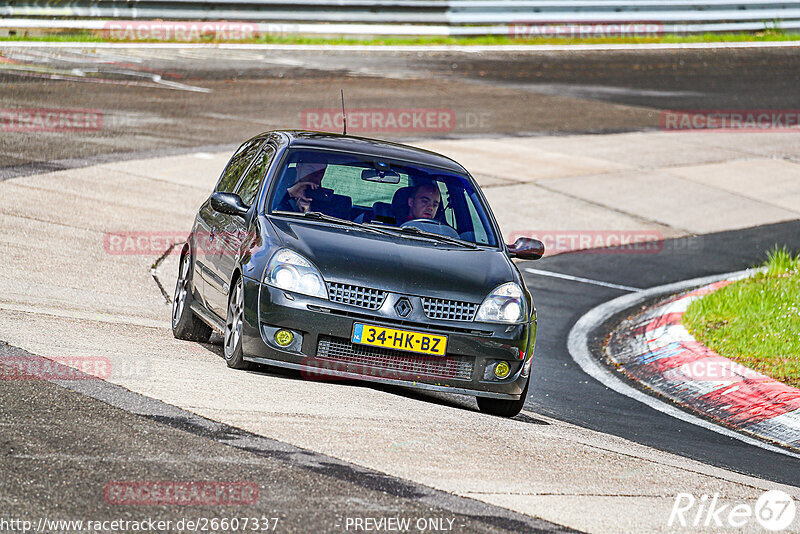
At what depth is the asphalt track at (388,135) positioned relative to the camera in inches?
222

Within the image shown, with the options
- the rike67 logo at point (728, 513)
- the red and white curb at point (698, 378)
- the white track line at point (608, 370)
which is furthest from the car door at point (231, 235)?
the red and white curb at point (698, 378)

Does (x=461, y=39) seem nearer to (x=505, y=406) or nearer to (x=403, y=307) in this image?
(x=505, y=406)

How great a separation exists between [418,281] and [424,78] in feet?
66.2

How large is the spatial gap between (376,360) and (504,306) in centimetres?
90

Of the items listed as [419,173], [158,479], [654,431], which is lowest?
[654,431]

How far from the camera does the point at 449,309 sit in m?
7.84

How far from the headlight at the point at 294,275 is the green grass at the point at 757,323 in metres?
4.04

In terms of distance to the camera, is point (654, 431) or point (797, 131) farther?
point (797, 131)

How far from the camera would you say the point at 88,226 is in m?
13.4

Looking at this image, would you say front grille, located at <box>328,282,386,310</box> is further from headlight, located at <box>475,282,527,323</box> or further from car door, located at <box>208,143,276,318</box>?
car door, located at <box>208,143,276,318</box>

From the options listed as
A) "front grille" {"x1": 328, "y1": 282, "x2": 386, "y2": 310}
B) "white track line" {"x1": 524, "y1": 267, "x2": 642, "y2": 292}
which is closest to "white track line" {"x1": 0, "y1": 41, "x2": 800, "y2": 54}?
"white track line" {"x1": 524, "y1": 267, "x2": 642, "y2": 292}

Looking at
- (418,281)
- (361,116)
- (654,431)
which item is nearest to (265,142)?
(418,281)

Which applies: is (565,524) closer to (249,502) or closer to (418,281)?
(249,502)

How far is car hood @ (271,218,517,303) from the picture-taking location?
25.5 ft
